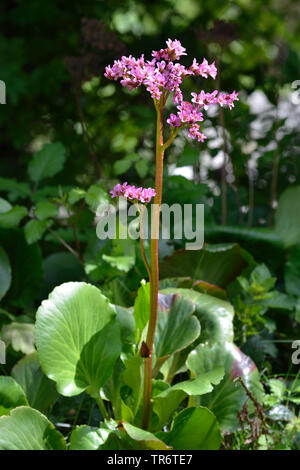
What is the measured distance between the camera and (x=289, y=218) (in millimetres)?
2006

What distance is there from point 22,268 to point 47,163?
0.35 metres

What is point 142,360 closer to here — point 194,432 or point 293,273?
point 194,432

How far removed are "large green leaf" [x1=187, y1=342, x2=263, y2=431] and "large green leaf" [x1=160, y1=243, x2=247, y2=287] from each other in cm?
36

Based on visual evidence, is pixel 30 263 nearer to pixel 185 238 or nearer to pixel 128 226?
pixel 128 226

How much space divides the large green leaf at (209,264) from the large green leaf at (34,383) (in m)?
0.51

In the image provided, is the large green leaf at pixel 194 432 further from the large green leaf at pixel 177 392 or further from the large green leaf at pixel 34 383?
the large green leaf at pixel 34 383

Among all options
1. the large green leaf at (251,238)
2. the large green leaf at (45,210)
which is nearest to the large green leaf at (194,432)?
the large green leaf at (45,210)

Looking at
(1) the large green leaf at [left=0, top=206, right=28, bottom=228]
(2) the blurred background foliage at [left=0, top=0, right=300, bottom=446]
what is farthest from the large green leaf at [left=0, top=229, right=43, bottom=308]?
(1) the large green leaf at [left=0, top=206, right=28, bottom=228]

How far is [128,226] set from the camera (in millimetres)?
1720

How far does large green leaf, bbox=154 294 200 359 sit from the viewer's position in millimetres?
1357

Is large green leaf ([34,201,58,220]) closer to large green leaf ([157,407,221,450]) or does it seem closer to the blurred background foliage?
the blurred background foliage

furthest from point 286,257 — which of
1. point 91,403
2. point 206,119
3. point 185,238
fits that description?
point 91,403

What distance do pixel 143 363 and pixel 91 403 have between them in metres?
0.36

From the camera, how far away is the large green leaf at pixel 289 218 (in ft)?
6.40
